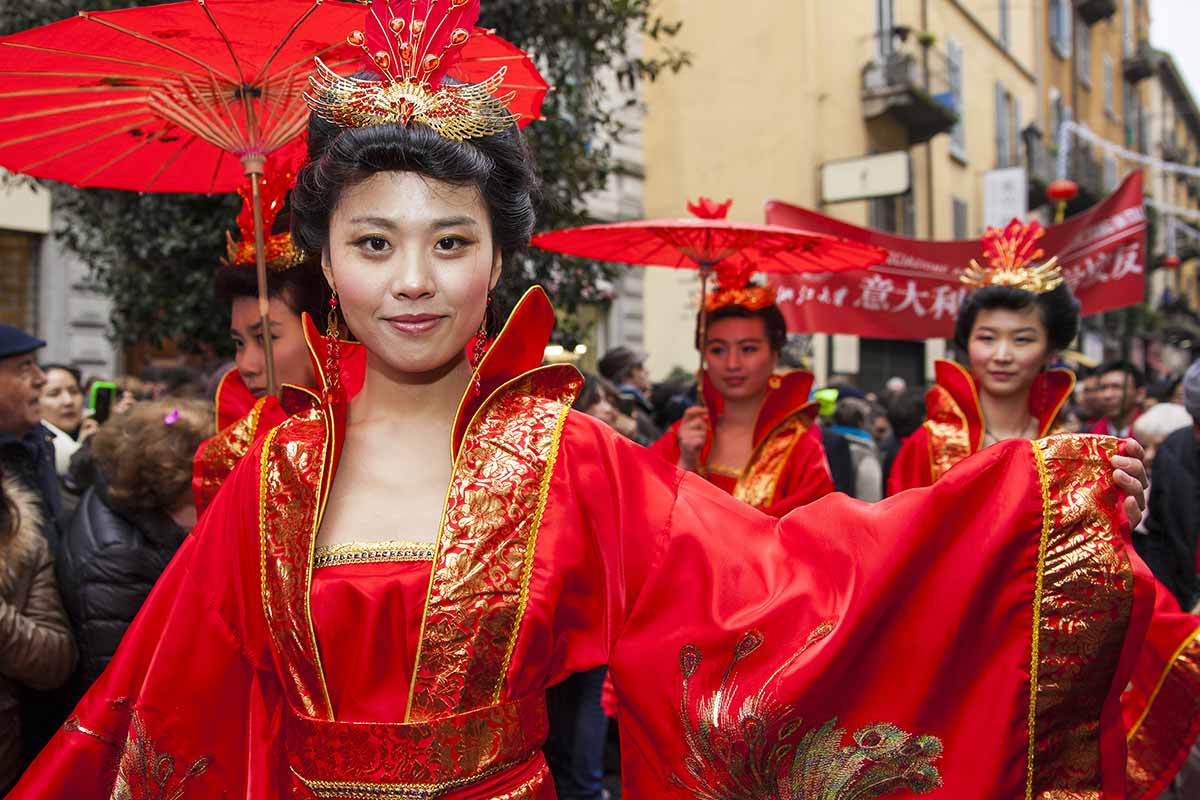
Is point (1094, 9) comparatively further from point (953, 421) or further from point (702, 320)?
point (953, 421)

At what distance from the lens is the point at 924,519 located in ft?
6.03

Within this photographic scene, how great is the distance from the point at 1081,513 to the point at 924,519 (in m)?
0.27

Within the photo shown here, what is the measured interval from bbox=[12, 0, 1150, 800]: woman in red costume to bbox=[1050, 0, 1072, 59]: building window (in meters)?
26.6

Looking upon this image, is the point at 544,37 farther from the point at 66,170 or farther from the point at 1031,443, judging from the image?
the point at 1031,443

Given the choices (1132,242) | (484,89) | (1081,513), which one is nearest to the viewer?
(1081,513)

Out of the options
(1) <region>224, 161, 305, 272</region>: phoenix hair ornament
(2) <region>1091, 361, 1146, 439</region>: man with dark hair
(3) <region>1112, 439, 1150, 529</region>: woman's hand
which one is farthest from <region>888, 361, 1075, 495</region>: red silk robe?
(2) <region>1091, 361, 1146, 439</region>: man with dark hair

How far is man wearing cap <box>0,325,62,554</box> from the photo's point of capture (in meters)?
3.50

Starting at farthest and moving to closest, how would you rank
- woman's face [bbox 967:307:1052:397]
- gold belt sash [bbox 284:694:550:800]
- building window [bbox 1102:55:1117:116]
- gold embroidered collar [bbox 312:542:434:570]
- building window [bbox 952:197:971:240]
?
1. building window [bbox 1102:55:1117:116]
2. building window [bbox 952:197:971:240]
3. woman's face [bbox 967:307:1052:397]
4. gold embroidered collar [bbox 312:542:434:570]
5. gold belt sash [bbox 284:694:550:800]

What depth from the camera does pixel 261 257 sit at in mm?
2711

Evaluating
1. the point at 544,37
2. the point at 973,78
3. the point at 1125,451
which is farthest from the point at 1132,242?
the point at 973,78

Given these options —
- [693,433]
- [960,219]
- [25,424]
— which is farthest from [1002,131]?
[25,424]

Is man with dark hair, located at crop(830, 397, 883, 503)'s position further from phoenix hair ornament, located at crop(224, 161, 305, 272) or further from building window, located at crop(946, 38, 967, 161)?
building window, located at crop(946, 38, 967, 161)

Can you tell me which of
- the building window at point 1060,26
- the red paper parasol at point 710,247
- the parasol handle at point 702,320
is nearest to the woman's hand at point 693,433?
the parasol handle at point 702,320

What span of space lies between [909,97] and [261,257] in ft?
51.3
